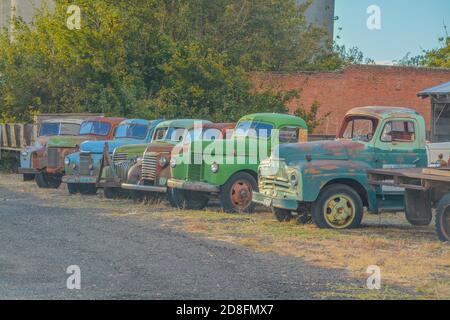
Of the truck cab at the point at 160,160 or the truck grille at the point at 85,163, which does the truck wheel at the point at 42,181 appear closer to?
the truck grille at the point at 85,163

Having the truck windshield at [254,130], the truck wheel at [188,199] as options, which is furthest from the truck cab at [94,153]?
the truck windshield at [254,130]

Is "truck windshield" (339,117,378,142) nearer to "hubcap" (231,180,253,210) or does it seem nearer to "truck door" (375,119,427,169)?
"truck door" (375,119,427,169)

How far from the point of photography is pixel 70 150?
22891 mm

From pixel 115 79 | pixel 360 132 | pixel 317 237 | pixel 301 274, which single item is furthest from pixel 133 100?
pixel 301 274

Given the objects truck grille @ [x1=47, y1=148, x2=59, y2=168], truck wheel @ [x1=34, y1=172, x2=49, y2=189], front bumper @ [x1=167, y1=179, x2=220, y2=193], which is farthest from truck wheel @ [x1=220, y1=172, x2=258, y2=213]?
truck wheel @ [x1=34, y1=172, x2=49, y2=189]

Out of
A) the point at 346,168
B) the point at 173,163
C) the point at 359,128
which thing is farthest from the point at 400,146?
the point at 173,163

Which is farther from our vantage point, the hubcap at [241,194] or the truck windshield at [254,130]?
the truck windshield at [254,130]

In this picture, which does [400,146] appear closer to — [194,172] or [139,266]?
[194,172]

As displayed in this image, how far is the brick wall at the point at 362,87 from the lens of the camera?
37.7m

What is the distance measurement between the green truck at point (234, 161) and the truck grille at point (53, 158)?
6090mm

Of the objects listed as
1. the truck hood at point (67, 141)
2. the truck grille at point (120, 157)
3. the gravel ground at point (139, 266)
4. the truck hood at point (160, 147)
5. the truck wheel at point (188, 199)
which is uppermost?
the truck hood at point (67, 141)

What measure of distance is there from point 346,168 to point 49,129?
11.8 meters

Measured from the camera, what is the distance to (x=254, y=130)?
17766 mm

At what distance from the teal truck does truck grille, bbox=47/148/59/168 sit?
8.58m
